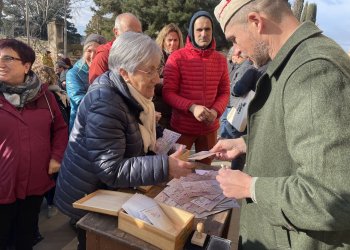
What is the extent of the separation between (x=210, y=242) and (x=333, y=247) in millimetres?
466

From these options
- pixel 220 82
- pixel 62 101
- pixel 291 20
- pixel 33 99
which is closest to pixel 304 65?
pixel 291 20

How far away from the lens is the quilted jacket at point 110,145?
5.09ft

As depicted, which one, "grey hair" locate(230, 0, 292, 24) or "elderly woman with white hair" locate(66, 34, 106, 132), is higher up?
"grey hair" locate(230, 0, 292, 24)

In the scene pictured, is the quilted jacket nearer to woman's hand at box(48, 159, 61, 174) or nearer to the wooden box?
the wooden box

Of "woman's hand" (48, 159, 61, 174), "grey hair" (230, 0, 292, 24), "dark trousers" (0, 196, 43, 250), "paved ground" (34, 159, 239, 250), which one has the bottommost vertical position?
"paved ground" (34, 159, 239, 250)

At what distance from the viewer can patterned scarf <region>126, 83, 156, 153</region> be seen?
1.72 meters

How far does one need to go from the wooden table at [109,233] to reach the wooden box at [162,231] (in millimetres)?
26

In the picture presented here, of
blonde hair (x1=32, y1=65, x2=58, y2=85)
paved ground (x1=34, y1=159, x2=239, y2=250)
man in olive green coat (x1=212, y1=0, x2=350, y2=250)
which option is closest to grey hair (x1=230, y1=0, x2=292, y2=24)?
man in olive green coat (x1=212, y1=0, x2=350, y2=250)

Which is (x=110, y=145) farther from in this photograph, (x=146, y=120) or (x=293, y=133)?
(x=293, y=133)

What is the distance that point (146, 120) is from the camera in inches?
71.1

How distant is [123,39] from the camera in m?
1.69

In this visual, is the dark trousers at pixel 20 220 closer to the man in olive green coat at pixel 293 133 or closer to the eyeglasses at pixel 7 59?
the eyeglasses at pixel 7 59

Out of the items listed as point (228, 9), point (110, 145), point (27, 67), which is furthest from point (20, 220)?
point (228, 9)

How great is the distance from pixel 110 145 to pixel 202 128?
1.80 m
